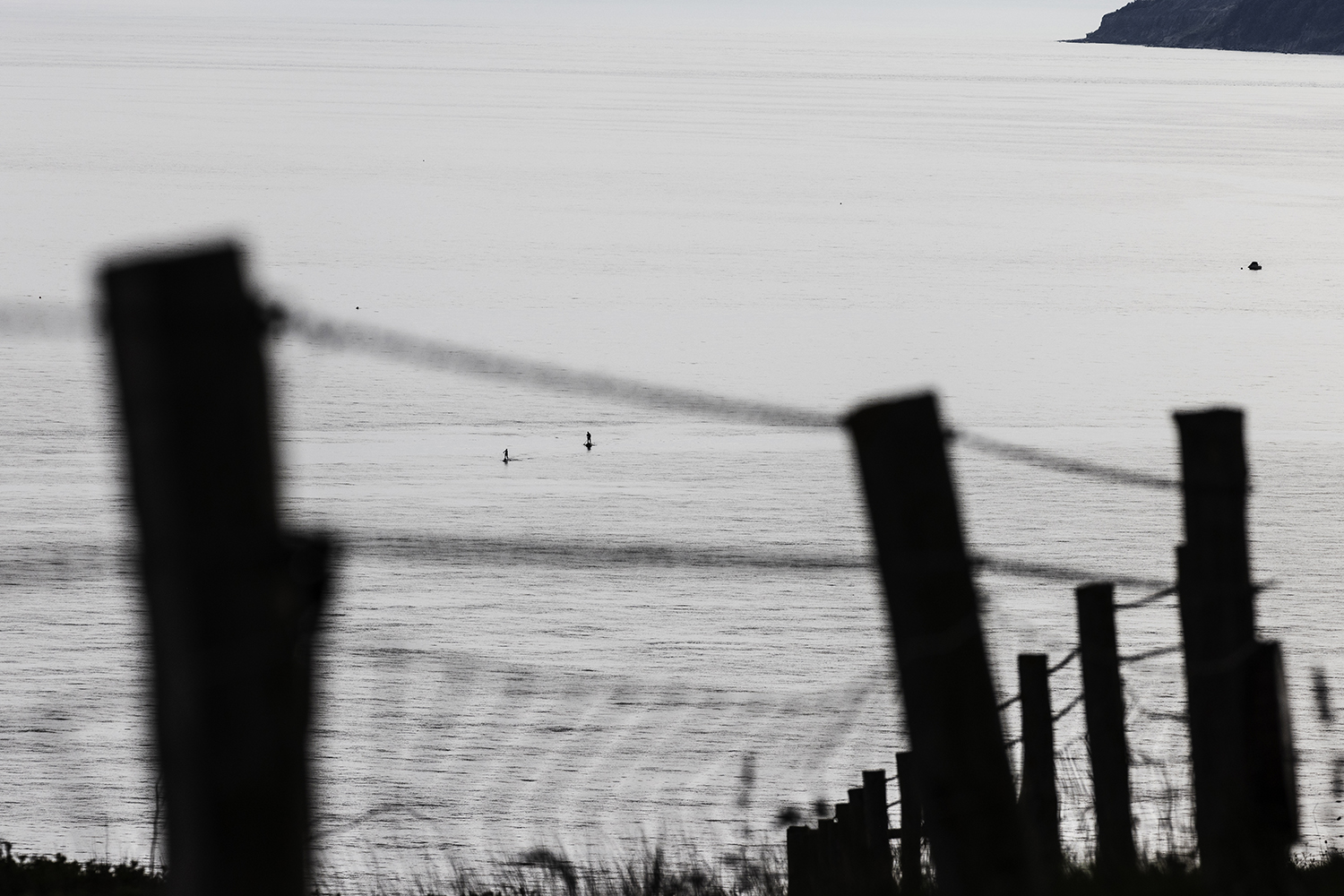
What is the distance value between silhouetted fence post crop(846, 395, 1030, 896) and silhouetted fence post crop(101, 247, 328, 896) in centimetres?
163

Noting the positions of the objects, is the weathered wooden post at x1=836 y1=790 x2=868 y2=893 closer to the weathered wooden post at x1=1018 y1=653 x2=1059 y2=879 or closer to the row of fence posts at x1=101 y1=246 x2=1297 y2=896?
the row of fence posts at x1=101 y1=246 x2=1297 y2=896

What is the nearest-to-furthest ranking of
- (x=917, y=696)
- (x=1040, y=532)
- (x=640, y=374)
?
(x=917, y=696) < (x=1040, y=532) < (x=640, y=374)

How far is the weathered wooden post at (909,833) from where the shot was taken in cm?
692

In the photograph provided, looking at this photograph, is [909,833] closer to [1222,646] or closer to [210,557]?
[1222,646]

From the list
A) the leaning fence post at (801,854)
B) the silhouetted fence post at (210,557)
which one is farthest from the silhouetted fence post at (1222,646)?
the leaning fence post at (801,854)

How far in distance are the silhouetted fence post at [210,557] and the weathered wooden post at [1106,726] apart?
433 cm

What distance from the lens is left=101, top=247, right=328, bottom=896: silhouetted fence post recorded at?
2969mm

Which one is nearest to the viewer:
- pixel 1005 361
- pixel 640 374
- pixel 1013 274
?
pixel 640 374

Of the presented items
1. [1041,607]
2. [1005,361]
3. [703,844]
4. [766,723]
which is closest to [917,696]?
[703,844]

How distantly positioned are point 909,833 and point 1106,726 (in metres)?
2.24

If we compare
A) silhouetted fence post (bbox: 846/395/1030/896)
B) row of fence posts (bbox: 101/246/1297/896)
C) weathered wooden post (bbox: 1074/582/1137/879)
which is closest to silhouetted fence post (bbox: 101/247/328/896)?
row of fence posts (bbox: 101/246/1297/896)

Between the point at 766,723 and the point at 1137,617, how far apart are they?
1716 centimetres

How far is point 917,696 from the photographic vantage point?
4.07m

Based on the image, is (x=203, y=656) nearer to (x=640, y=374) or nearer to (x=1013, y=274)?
(x=640, y=374)
